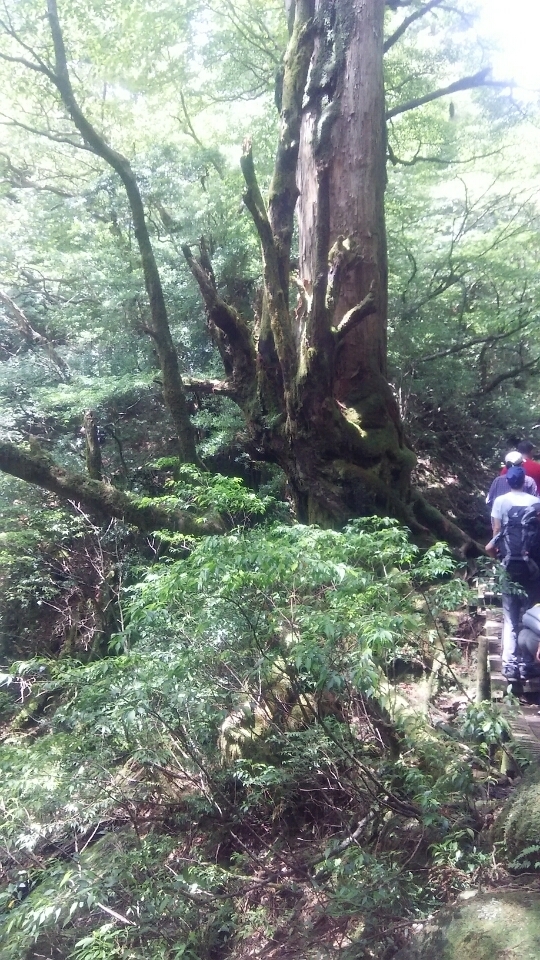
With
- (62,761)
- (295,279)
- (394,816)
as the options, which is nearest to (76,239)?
(295,279)

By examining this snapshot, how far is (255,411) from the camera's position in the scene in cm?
816

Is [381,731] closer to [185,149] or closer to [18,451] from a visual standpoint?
[18,451]

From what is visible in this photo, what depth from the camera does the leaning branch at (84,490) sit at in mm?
7598

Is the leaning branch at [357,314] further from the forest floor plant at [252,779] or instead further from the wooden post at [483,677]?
the wooden post at [483,677]

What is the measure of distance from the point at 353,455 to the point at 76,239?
7668 millimetres

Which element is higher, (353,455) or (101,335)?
(101,335)

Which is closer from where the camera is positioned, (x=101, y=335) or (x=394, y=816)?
(x=394, y=816)

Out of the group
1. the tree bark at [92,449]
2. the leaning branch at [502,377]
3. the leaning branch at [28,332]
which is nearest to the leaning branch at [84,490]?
the tree bark at [92,449]

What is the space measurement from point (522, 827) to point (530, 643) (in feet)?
4.85

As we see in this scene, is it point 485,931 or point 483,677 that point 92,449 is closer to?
point 483,677

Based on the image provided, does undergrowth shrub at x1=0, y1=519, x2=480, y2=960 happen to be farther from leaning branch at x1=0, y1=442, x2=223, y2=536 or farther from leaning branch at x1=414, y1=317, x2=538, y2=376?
→ leaning branch at x1=414, y1=317, x2=538, y2=376

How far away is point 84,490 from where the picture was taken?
7.95 metres

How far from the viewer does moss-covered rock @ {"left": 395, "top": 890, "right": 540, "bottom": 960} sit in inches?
108

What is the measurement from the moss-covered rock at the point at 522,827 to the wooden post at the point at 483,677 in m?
1.11
